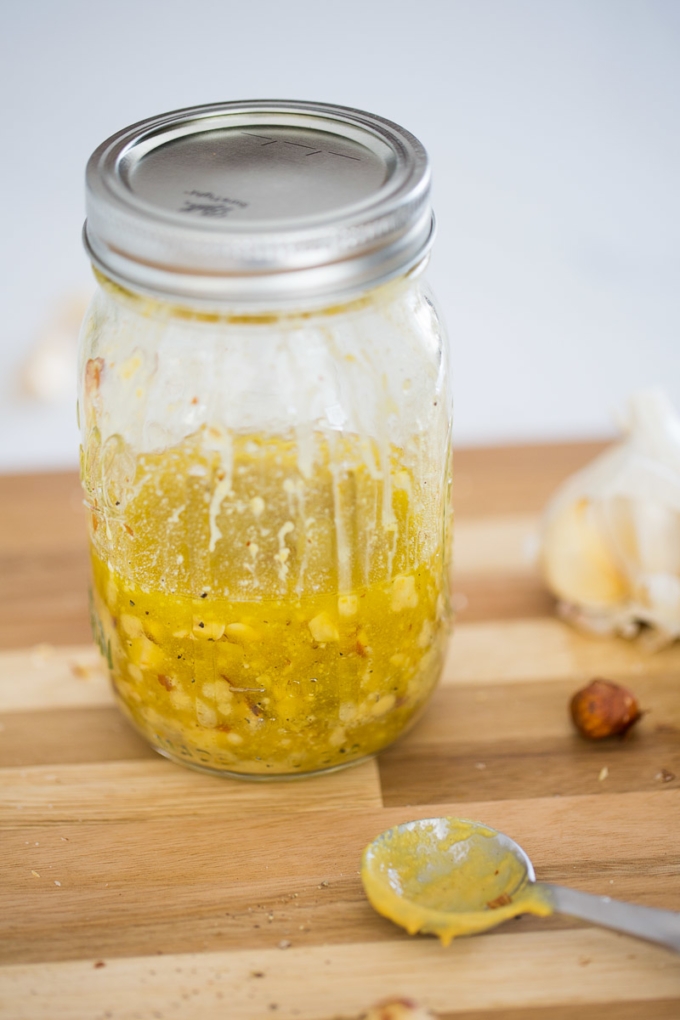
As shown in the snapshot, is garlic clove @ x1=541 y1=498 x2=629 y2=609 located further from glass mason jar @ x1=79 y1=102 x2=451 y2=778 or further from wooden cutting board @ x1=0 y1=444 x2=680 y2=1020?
glass mason jar @ x1=79 y1=102 x2=451 y2=778

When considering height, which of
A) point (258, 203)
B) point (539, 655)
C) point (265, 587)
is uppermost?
point (258, 203)

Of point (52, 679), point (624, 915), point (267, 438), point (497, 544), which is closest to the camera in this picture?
point (624, 915)

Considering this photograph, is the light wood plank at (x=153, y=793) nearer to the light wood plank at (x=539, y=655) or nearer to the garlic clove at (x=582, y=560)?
the light wood plank at (x=539, y=655)

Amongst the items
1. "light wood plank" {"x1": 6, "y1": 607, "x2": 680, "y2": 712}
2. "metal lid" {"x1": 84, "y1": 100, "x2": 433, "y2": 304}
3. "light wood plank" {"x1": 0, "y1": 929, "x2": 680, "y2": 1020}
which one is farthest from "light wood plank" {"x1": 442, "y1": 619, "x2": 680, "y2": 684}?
"metal lid" {"x1": 84, "y1": 100, "x2": 433, "y2": 304}

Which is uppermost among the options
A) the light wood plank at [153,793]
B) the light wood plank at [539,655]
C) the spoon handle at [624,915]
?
the spoon handle at [624,915]

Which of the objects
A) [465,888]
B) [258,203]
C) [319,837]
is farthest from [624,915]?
[258,203]

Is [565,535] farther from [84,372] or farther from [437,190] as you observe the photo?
[437,190]

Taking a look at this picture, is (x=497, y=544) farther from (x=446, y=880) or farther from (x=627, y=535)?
(x=446, y=880)

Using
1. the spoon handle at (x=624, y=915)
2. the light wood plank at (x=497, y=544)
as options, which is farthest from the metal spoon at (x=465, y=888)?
the light wood plank at (x=497, y=544)
